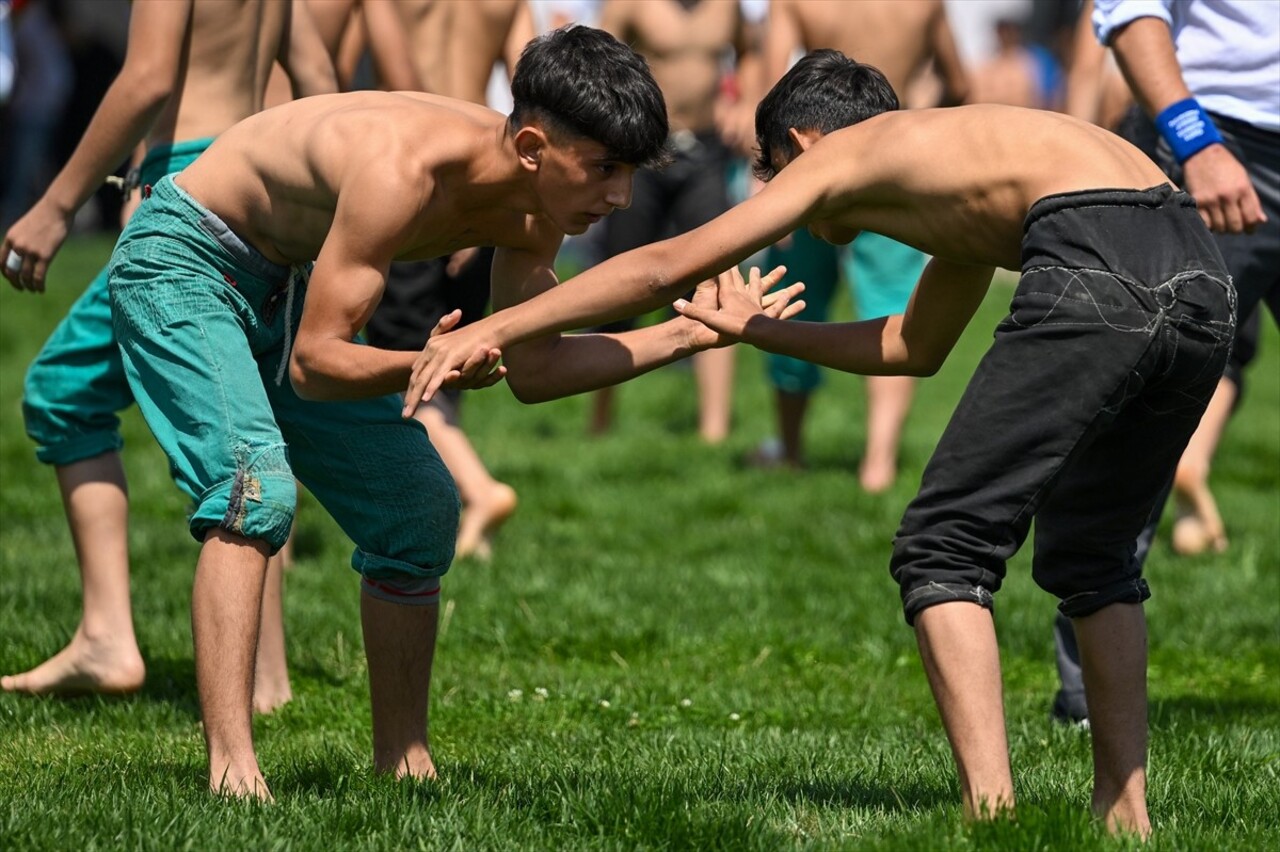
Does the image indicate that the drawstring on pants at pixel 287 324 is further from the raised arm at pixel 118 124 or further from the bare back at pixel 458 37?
the bare back at pixel 458 37

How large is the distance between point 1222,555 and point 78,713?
455 centimetres

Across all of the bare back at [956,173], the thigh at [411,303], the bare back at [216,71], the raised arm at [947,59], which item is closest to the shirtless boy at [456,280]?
the thigh at [411,303]

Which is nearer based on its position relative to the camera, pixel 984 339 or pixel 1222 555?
pixel 1222 555

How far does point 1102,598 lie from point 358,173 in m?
1.73

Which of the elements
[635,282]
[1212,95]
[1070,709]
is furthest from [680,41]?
[635,282]

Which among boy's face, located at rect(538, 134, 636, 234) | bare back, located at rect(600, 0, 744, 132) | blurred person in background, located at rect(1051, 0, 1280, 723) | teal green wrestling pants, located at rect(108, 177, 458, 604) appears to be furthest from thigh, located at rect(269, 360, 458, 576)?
bare back, located at rect(600, 0, 744, 132)

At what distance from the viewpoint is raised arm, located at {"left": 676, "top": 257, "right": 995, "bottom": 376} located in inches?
149

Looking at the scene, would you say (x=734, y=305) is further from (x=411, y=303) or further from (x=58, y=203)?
(x=411, y=303)

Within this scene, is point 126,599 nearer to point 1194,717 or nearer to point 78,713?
point 78,713

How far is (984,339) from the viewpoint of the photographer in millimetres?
13875

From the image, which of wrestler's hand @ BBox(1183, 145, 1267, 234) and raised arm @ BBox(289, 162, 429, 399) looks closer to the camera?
raised arm @ BBox(289, 162, 429, 399)

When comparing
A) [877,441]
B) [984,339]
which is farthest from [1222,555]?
[984,339]

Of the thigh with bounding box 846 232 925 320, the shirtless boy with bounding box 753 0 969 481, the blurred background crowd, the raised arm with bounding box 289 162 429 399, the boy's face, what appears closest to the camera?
the raised arm with bounding box 289 162 429 399

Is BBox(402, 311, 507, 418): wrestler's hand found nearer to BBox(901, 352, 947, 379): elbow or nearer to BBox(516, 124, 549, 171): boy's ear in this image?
BBox(516, 124, 549, 171): boy's ear
